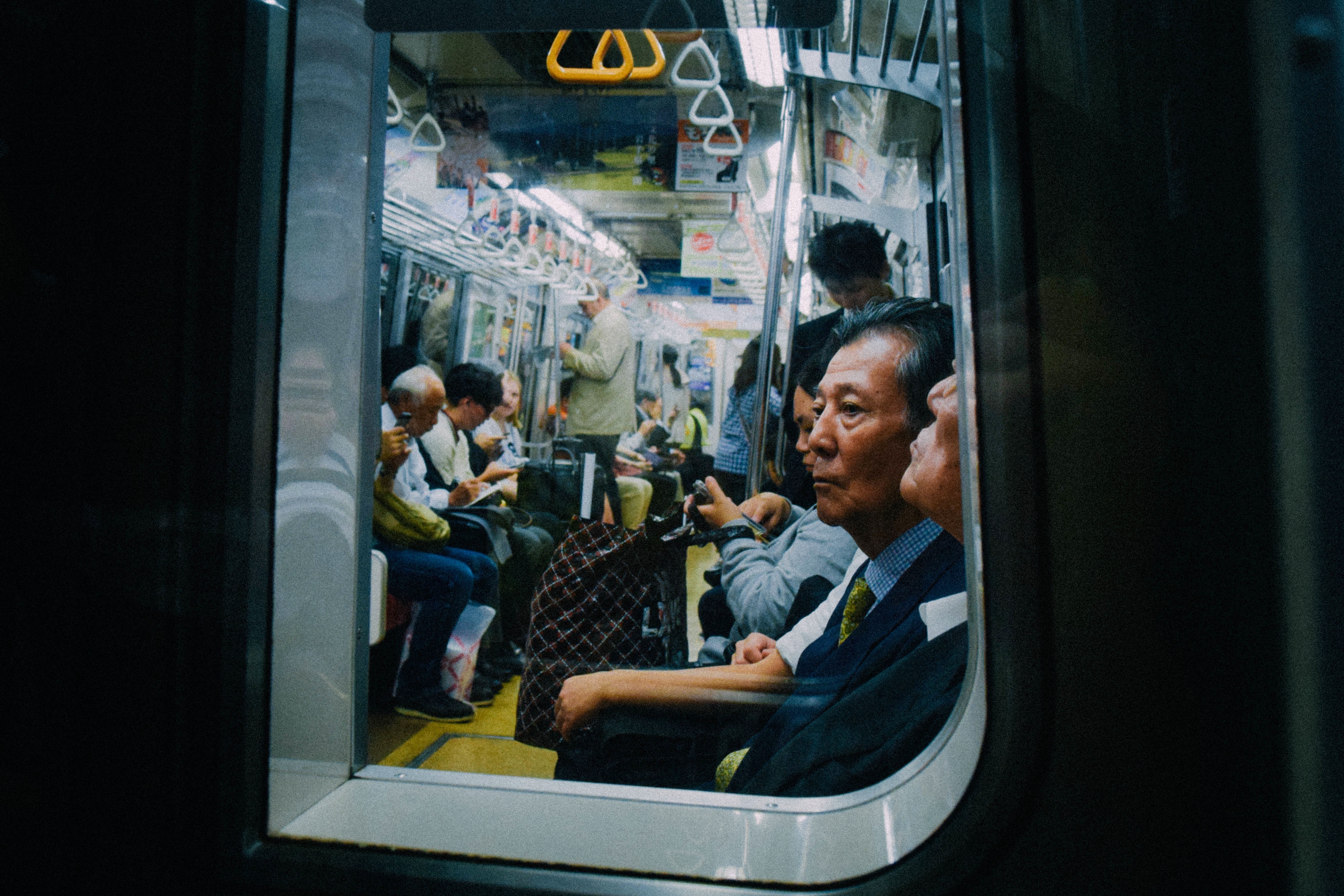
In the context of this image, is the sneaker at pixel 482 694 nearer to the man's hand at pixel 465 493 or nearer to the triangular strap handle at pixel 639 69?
the man's hand at pixel 465 493

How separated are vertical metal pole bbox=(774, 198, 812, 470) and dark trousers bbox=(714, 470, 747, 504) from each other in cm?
16

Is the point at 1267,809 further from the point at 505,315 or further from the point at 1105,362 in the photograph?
the point at 505,315

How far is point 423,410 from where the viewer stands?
304 cm

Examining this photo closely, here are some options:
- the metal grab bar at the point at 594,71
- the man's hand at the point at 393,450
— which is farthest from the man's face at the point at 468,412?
the metal grab bar at the point at 594,71

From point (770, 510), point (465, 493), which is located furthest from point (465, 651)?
point (770, 510)

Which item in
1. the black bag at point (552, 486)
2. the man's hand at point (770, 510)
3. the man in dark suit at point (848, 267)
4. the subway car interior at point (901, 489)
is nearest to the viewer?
the subway car interior at point (901, 489)

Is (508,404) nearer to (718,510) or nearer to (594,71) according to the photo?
(718,510)

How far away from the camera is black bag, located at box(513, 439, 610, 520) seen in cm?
358

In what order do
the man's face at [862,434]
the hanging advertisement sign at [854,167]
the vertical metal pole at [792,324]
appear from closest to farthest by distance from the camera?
the man's face at [862,434], the vertical metal pole at [792,324], the hanging advertisement sign at [854,167]

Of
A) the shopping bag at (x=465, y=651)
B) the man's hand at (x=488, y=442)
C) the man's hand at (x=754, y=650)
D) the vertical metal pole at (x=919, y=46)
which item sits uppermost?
the vertical metal pole at (x=919, y=46)

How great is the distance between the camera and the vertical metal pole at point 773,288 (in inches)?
96.0

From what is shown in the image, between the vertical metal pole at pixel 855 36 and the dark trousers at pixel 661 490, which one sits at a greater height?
the vertical metal pole at pixel 855 36

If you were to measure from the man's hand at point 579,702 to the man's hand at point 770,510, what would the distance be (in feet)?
2.74

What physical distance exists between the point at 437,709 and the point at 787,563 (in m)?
1.61
